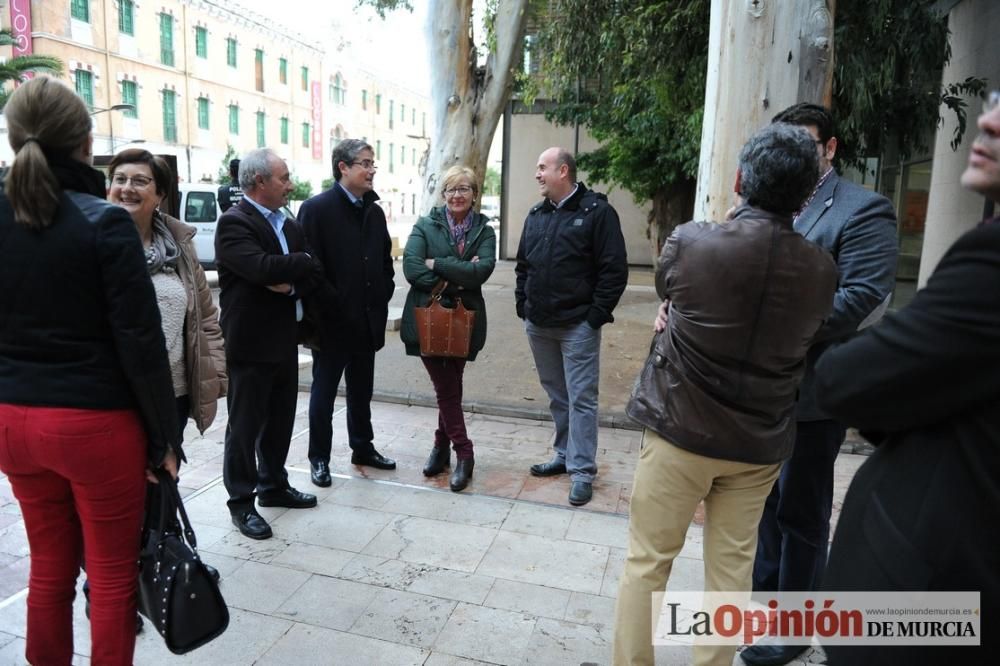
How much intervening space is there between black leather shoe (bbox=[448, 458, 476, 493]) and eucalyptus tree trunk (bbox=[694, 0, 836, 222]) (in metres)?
2.17

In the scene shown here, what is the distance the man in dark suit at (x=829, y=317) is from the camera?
2535mm

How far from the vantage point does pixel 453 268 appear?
166 inches

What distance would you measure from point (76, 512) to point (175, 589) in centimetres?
43

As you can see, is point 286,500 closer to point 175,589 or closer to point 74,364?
point 175,589

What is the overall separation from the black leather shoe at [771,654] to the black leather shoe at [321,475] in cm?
263

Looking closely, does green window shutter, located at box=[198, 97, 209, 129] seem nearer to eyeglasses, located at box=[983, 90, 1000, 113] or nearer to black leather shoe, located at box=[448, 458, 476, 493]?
black leather shoe, located at box=[448, 458, 476, 493]

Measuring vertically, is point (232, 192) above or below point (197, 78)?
below

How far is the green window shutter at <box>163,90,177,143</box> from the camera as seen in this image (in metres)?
31.2

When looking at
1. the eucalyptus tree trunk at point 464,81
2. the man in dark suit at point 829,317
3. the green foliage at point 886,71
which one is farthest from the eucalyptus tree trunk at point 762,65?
the eucalyptus tree trunk at point 464,81

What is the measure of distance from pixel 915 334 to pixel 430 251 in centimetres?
330

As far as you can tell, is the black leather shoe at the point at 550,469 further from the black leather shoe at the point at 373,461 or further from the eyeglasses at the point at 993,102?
the eyeglasses at the point at 993,102

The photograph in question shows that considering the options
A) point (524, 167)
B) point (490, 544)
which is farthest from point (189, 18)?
point (490, 544)

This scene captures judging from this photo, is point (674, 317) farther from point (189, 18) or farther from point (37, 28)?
point (189, 18)

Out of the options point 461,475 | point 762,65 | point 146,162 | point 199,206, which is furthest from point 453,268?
point 199,206
